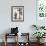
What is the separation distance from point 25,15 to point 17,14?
354 mm

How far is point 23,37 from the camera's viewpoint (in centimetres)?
668

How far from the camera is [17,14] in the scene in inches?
258

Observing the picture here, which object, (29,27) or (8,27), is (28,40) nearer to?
(29,27)

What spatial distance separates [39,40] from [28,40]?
80cm

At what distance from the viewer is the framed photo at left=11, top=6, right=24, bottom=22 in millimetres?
6531

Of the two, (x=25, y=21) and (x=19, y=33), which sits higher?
(x=25, y=21)

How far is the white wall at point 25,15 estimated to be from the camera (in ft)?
21.4

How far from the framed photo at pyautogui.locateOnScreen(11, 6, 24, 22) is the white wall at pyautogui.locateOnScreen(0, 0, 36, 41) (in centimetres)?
13

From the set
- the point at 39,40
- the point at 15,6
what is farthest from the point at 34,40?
the point at 15,6

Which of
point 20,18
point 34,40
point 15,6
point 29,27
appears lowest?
point 34,40

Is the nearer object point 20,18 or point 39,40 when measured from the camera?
point 39,40

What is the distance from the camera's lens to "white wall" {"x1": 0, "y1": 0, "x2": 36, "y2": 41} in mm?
6523

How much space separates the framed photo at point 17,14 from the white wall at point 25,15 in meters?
0.13

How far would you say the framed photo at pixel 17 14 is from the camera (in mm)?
6531
